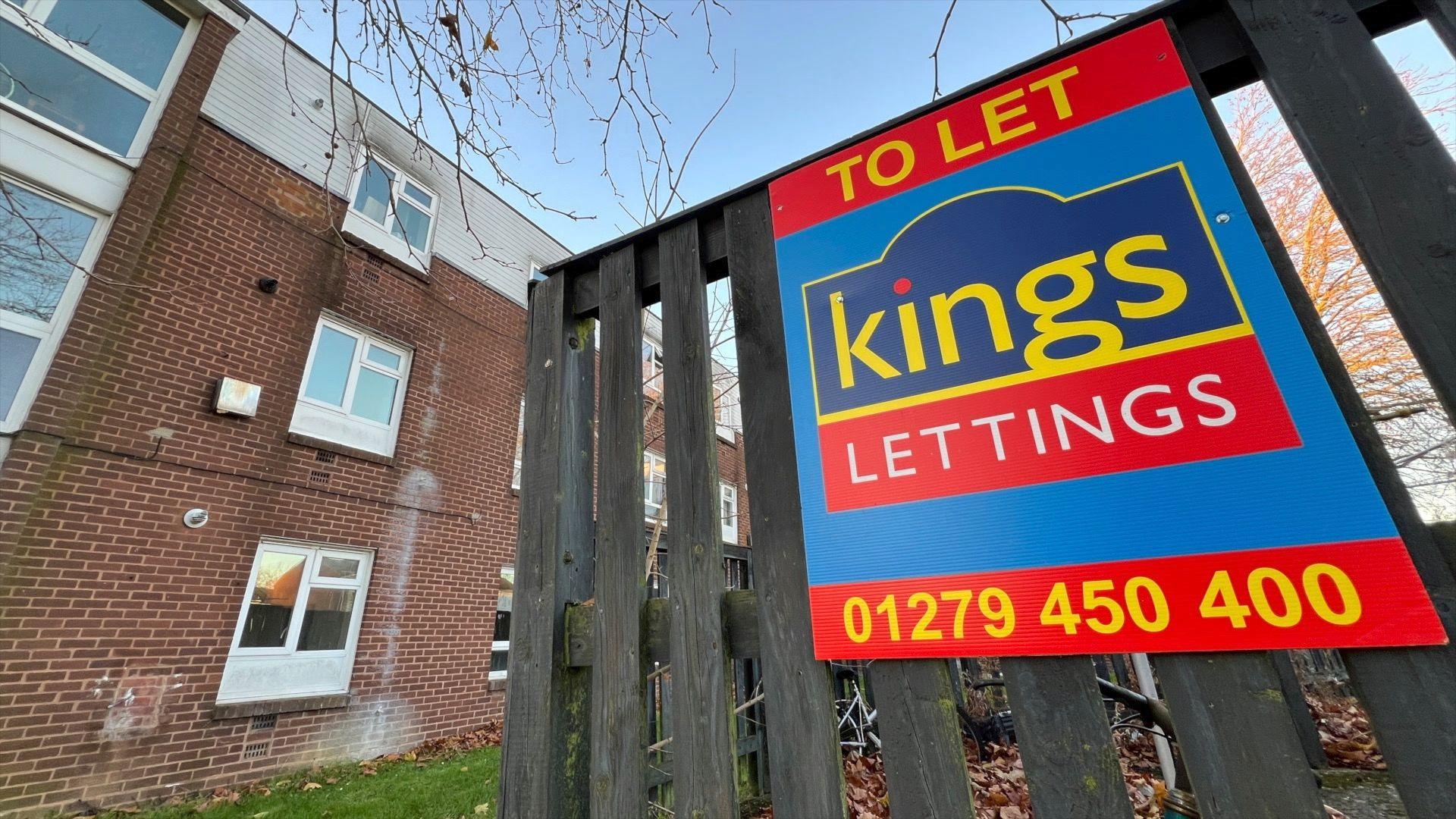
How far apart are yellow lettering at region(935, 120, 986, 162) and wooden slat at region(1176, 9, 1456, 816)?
1.72 ft

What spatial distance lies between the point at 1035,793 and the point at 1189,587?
1.65 ft

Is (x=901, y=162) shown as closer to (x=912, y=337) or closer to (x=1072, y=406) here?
(x=912, y=337)

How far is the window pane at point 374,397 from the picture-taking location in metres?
7.34

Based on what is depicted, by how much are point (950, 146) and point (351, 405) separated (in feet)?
25.8

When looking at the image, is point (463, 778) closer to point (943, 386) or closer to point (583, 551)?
point (583, 551)

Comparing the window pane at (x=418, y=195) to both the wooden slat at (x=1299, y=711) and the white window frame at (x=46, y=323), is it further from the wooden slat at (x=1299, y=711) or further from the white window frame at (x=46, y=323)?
the wooden slat at (x=1299, y=711)

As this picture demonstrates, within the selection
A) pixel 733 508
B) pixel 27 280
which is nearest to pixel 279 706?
pixel 27 280

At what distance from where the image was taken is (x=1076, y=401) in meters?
1.26

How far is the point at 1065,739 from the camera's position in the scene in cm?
113

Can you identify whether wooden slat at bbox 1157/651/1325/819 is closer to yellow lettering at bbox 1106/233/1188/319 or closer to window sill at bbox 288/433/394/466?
yellow lettering at bbox 1106/233/1188/319

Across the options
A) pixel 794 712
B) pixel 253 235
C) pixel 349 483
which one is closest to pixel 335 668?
pixel 349 483

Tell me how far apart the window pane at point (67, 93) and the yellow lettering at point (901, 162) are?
768cm

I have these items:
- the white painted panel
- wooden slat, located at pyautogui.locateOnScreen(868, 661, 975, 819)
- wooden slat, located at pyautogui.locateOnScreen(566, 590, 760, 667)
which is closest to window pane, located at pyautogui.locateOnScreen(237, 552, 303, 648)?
the white painted panel

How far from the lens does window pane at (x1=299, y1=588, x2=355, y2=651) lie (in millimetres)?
6281
